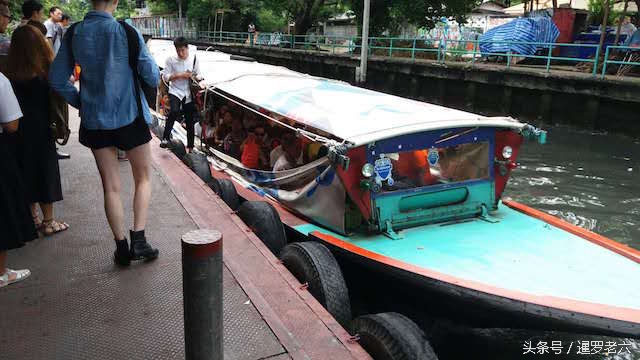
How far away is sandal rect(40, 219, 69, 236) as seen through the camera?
4.02 meters

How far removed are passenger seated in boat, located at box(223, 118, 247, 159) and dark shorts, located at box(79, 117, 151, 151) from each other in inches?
153

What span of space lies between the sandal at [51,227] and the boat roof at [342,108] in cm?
230

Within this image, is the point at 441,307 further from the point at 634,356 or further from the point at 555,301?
the point at 634,356

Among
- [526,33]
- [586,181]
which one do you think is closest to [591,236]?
[586,181]

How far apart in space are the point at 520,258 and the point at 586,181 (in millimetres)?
7352

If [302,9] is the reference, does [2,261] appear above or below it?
below

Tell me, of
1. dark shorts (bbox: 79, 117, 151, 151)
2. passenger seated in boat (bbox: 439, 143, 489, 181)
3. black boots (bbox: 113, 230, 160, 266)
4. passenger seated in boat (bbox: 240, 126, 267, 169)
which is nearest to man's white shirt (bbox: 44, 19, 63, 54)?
passenger seated in boat (bbox: 240, 126, 267, 169)

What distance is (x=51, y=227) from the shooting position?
4.05 metres

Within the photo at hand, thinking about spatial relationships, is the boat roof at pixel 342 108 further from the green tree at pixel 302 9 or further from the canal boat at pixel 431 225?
the green tree at pixel 302 9

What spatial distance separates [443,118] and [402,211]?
0.95m

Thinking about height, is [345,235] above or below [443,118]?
below

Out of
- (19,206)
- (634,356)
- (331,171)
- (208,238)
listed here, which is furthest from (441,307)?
(19,206)

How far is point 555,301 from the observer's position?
146 inches

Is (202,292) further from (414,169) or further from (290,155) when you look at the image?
(290,155)
